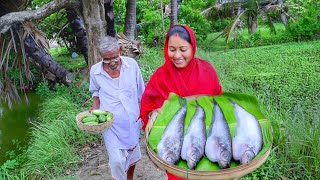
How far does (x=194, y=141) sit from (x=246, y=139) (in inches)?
10.7

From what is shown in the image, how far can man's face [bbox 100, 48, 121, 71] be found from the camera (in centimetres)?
259

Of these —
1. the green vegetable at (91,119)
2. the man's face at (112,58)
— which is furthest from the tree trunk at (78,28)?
the green vegetable at (91,119)

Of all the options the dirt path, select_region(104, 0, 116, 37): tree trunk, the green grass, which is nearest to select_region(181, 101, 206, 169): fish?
the green grass

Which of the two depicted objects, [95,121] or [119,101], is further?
[119,101]

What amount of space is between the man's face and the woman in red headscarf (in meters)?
0.49

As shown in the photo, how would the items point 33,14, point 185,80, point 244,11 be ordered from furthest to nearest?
point 244,11 → point 33,14 → point 185,80

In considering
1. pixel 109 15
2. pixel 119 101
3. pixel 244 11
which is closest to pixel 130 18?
pixel 109 15

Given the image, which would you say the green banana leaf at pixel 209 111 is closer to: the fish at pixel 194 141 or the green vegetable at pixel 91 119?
the fish at pixel 194 141

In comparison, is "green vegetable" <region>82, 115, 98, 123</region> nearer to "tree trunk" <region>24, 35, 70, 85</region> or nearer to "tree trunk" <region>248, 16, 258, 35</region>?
"tree trunk" <region>24, 35, 70, 85</region>

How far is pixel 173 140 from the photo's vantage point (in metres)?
1.77

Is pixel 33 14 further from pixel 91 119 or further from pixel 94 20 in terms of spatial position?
pixel 91 119

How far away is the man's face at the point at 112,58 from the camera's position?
259 centimetres

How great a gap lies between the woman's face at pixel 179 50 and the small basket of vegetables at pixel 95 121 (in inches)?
30.5

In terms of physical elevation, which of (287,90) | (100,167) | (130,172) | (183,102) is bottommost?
(100,167)
